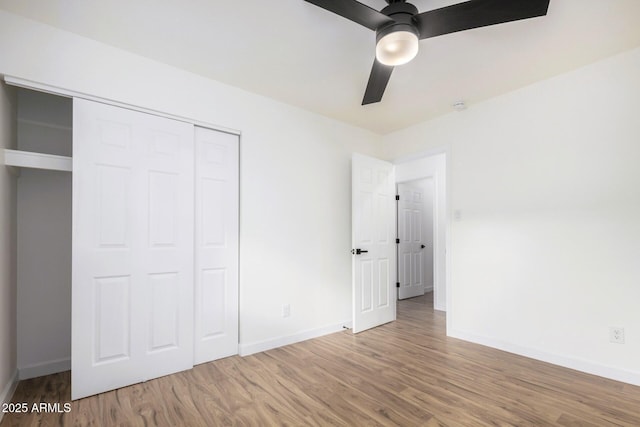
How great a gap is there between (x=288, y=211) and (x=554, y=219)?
8.33 ft

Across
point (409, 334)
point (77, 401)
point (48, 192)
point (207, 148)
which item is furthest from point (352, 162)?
point (77, 401)

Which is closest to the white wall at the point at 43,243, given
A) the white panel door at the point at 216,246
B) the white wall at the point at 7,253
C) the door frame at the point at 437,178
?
the white wall at the point at 7,253

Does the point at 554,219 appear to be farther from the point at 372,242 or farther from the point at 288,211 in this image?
the point at 288,211

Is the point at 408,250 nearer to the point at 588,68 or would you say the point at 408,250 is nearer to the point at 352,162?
the point at 352,162

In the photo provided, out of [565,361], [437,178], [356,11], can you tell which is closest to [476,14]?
[356,11]

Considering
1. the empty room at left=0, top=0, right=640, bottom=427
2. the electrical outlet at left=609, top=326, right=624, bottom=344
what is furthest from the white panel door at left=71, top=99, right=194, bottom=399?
the electrical outlet at left=609, top=326, right=624, bottom=344

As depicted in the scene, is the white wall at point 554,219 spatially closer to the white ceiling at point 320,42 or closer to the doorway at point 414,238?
the white ceiling at point 320,42

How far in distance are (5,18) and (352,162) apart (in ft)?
10.1

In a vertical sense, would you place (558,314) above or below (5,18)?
below

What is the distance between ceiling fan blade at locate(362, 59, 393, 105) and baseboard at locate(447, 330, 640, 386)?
8.81 ft

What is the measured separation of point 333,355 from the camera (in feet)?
9.76

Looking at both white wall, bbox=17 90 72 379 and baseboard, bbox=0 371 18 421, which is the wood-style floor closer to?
baseboard, bbox=0 371 18 421

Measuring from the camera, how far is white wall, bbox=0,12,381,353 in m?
2.19

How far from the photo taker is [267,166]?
10.5 feet
